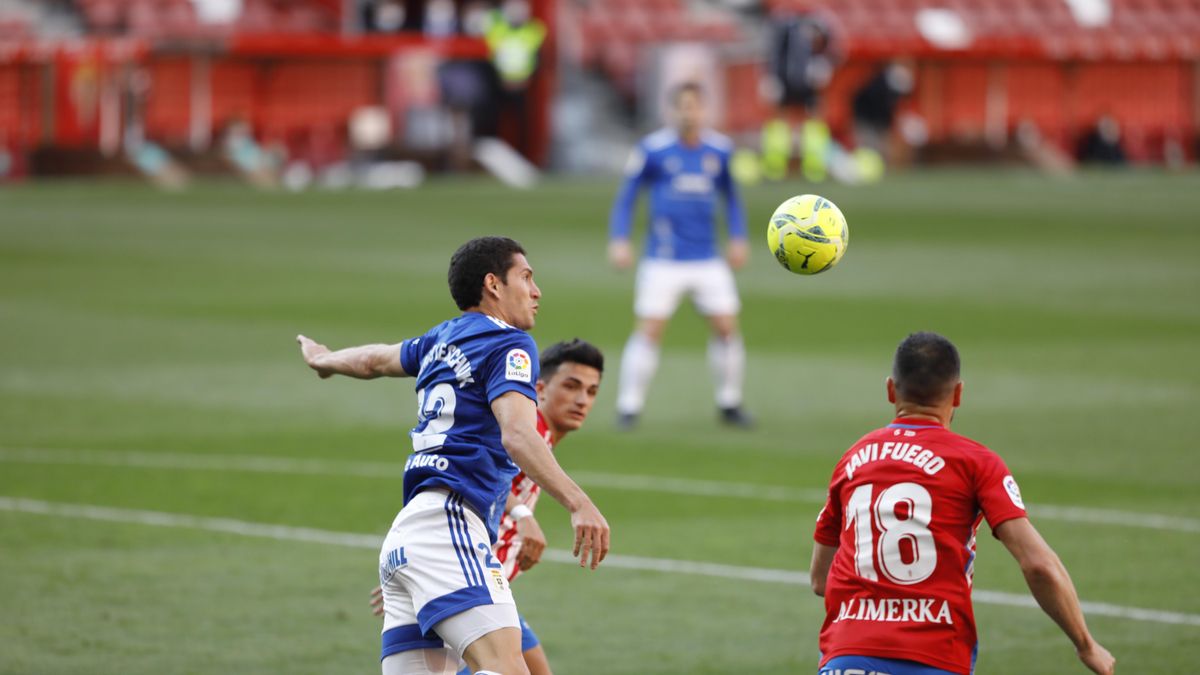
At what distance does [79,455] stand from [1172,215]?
24.8 m

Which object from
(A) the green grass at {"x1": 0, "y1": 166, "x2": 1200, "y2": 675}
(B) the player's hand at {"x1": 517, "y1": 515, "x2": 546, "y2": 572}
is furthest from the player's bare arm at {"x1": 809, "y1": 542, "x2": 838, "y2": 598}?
(A) the green grass at {"x1": 0, "y1": 166, "x2": 1200, "y2": 675}

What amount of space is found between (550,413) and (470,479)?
1.14 metres

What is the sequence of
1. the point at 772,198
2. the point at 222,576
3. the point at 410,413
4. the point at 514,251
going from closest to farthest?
the point at 514,251, the point at 222,576, the point at 410,413, the point at 772,198

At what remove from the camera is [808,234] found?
6.83 meters

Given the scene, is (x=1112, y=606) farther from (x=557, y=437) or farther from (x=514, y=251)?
(x=514, y=251)

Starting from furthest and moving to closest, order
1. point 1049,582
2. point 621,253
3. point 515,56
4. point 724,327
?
point 515,56, point 621,253, point 724,327, point 1049,582

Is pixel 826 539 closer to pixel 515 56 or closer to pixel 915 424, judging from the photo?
pixel 915 424

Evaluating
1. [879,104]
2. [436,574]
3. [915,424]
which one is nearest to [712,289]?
[436,574]

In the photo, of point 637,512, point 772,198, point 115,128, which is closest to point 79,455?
point 637,512

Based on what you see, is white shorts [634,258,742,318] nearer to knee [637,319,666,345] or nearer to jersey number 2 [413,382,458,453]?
knee [637,319,666,345]

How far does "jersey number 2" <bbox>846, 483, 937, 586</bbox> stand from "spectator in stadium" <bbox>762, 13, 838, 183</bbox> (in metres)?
37.5

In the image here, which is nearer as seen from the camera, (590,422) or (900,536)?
(900,536)

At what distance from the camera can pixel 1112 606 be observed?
8609 mm

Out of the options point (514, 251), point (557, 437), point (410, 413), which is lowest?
point (410, 413)
